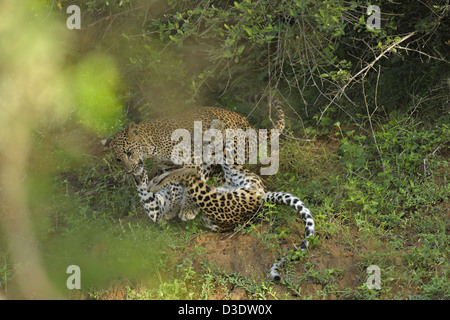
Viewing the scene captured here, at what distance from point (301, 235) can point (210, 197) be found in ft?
3.78

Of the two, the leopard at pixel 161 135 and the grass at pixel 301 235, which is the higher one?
the leopard at pixel 161 135

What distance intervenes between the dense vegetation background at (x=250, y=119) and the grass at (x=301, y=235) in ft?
0.07

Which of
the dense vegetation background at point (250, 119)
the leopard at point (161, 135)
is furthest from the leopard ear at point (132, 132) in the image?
the dense vegetation background at point (250, 119)

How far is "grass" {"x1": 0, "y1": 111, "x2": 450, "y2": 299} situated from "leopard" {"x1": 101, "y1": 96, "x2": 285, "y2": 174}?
0.65 m

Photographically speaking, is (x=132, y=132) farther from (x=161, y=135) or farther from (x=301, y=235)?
(x=301, y=235)

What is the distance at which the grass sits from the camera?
519 cm

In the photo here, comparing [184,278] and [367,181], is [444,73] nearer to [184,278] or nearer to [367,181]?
[367,181]

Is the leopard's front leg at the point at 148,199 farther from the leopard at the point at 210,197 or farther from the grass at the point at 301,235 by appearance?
the grass at the point at 301,235

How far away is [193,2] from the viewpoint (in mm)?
6957

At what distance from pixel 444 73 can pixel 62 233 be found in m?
5.38

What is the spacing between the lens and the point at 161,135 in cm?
671

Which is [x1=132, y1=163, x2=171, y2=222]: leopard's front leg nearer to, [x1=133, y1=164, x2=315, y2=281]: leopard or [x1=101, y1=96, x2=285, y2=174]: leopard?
[x1=133, y1=164, x2=315, y2=281]: leopard

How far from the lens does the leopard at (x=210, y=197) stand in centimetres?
615
